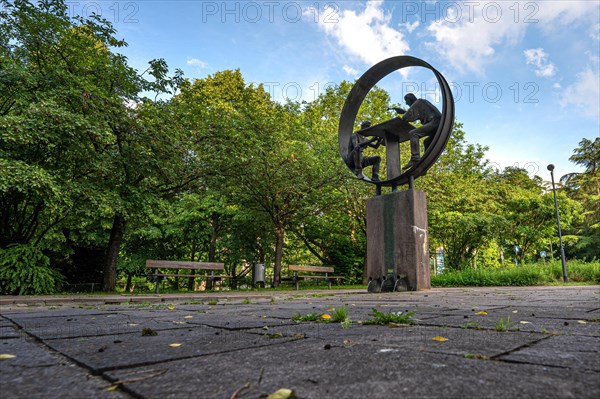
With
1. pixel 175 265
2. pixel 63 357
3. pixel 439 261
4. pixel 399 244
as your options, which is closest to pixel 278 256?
pixel 175 265

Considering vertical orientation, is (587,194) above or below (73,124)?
above

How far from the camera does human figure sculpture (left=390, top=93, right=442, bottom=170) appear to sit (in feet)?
Result: 26.5

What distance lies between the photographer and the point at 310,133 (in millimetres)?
17234

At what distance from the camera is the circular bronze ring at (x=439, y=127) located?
790 centimetres

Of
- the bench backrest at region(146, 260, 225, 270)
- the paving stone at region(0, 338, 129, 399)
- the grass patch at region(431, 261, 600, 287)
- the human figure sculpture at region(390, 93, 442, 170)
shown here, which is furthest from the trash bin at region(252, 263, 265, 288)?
the paving stone at region(0, 338, 129, 399)

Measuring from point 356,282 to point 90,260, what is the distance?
13.7m

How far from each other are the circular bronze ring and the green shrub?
8413 mm

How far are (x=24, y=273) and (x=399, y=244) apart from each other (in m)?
9.09

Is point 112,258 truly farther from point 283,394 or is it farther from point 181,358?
point 283,394

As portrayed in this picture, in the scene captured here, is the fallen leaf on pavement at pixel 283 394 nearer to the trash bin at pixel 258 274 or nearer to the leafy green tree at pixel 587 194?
the trash bin at pixel 258 274

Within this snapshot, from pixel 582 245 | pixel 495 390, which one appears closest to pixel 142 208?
pixel 495 390

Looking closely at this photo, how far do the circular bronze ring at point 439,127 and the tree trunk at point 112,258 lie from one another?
7.65 meters

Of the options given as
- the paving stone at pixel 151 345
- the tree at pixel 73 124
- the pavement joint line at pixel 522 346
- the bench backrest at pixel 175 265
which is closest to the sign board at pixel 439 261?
the bench backrest at pixel 175 265

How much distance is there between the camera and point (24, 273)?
30.4 feet
